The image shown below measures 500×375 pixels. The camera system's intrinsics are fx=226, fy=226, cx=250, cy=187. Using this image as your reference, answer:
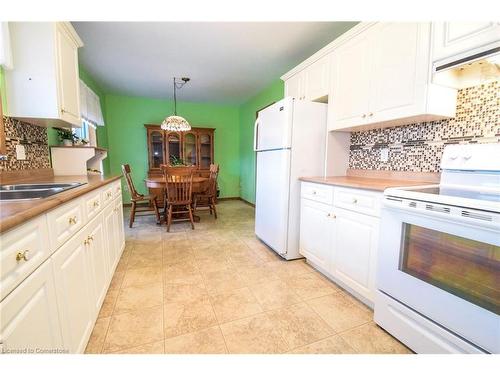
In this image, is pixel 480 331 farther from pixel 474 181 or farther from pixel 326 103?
pixel 326 103

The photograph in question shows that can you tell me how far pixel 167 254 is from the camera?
8.03 ft

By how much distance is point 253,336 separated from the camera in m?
1.32

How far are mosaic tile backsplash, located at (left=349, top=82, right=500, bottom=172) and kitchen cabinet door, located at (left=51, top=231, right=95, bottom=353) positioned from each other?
90.8 inches

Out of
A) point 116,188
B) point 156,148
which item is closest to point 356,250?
point 116,188

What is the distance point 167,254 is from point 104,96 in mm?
3869

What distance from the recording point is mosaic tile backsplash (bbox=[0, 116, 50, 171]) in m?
1.61

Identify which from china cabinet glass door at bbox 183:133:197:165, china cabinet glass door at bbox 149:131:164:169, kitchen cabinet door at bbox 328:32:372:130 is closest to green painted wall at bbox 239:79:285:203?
china cabinet glass door at bbox 183:133:197:165

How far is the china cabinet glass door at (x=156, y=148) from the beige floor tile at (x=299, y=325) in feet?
13.9

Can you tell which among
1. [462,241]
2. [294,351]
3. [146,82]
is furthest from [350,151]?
[146,82]

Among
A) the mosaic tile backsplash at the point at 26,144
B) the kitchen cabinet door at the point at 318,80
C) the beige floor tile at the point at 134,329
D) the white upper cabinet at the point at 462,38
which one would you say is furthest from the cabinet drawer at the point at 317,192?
the mosaic tile backsplash at the point at 26,144

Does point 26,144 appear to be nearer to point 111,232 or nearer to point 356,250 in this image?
point 111,232

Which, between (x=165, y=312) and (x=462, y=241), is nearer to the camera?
(x=462, y=241)

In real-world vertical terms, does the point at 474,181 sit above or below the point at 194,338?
above
